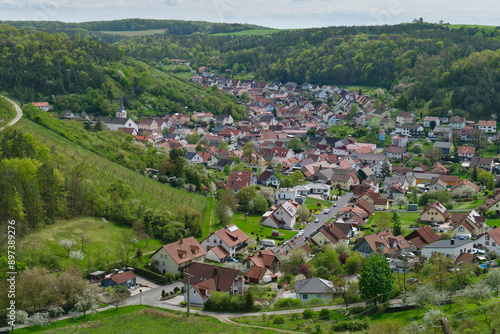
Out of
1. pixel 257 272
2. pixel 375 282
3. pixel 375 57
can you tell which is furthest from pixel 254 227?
pixel 375 57

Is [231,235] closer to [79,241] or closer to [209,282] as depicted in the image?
[209,282]

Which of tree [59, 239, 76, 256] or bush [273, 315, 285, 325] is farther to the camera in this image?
tree [59, 239, 76, 256]

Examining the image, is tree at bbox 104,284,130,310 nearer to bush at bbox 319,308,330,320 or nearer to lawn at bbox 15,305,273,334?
lawn at bbox 15,305,273,334

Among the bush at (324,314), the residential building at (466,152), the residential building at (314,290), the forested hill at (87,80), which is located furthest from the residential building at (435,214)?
the forested hill at (87,80)

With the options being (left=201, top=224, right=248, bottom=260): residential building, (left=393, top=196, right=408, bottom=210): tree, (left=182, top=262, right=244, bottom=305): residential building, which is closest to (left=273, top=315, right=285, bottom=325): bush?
(left=182, top=262, right=244, bottom=305): residential building

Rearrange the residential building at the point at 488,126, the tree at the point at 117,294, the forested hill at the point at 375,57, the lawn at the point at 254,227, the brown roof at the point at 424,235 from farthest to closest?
the forested hill at the point at 375,57
the residential building at the point at 488,126
the lawn at the point at 254,227
the brown roof at the point at 424,235
the tree at the point at 117,294

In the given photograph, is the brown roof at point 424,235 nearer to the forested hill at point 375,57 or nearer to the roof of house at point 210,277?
the roof of house at point 210,277
